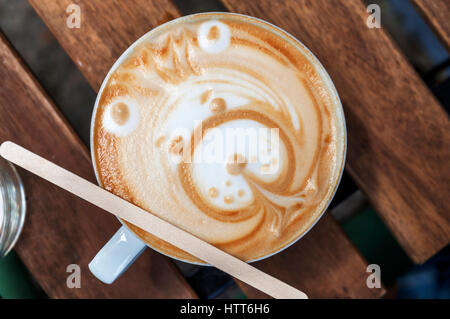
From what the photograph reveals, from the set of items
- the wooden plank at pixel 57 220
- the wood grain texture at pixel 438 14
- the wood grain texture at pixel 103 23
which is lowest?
the wood grain texture at pixel 438 14

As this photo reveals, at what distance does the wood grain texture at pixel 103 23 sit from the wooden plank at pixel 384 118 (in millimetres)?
143

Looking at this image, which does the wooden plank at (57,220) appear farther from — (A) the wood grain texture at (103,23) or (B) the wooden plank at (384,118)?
(B) the wooden plank at (384,118)

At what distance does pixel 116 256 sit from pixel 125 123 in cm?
22

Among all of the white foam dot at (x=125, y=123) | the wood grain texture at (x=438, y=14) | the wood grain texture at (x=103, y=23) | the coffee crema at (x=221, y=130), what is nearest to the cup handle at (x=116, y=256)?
the coffee crema at (x=221, y=130)

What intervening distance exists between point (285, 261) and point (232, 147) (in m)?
0.26

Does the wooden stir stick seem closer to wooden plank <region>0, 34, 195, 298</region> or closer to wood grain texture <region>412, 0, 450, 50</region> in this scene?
wooden plank <region>0, 34, 195, 298</region>

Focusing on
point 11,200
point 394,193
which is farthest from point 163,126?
point 394,193

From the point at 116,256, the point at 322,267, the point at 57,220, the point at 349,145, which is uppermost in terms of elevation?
the point at 57,220

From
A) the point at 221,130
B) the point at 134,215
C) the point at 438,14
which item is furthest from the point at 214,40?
the point at 438,14

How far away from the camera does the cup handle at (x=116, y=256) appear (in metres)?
0.61

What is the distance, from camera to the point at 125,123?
61 centimetres

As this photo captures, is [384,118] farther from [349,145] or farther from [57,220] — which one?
[57,220]

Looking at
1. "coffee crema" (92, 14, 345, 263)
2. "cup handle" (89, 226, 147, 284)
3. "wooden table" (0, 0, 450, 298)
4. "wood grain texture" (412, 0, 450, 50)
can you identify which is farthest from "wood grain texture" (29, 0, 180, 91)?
"wood grain texture" (412, 0, 450, 50)

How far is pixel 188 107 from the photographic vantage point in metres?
0.60
